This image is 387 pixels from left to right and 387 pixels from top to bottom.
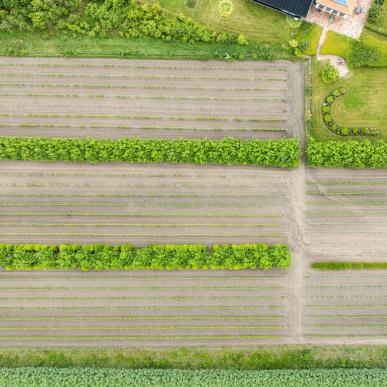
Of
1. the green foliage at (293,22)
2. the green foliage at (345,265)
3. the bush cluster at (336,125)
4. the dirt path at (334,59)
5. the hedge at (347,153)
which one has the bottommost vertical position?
the green foliage at (345,265)

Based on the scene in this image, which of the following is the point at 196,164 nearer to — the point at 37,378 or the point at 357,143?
the point at 357,143

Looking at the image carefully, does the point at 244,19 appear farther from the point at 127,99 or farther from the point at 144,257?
the point at 144,257

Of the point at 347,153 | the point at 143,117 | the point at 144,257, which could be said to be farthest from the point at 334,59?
the point at 144,257

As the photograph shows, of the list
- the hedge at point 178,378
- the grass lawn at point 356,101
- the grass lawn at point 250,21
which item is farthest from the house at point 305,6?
Result: the hedge at point 178,378

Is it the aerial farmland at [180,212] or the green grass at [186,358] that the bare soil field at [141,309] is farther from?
the green grass at [186,358]

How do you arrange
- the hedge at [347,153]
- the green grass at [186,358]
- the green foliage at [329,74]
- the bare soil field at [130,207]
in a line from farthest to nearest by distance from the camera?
the bare soil field at [130,207] → the green foliage at [329,74] → the green grass at [186,358] → the hedge at [347,153]

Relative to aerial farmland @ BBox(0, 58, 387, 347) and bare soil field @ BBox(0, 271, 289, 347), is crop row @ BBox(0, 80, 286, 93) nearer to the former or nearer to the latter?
aerial farmland @ BBox(0, 58, 387, 347)
